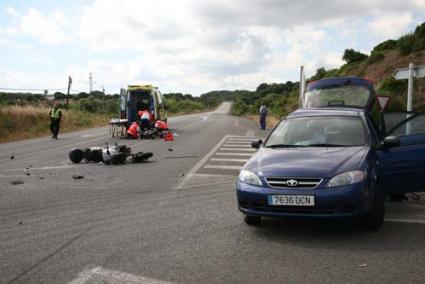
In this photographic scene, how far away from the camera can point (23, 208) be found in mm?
8273

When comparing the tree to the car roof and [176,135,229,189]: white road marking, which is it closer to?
[176,135,229,189]: white road marking

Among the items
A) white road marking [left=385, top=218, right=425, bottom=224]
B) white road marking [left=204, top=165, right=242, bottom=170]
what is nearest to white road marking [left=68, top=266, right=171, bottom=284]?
white road marking [left=385, top=218, right=425, bottom=224]

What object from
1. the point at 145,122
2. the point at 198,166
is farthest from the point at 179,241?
the point at 145,122

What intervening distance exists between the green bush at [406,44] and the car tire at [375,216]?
3434 cm

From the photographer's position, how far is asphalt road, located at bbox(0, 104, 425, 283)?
197 inches

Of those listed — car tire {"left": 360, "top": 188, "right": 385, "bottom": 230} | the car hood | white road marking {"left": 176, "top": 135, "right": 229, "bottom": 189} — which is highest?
the car hood

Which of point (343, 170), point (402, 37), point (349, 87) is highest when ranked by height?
point (402, 37)

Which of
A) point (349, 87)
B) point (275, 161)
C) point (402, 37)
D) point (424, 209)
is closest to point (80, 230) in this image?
point (275, 161)

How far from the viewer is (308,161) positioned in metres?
6.57

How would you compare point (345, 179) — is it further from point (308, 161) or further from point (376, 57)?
point (376, 57)

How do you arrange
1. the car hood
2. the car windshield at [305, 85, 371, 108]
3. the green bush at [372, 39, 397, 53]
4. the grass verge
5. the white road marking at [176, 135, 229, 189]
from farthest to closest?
the green bush at [372, 39, 397, 53] → the grass verge → the car windshield at [305, 85, 371, 108] → the white road marking at [176, 135, 229, 189] → the car hood

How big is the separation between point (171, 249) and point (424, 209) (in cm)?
421

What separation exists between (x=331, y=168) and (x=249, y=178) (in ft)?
3.23

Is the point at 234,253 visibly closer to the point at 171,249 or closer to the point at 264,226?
the point at 171,249
